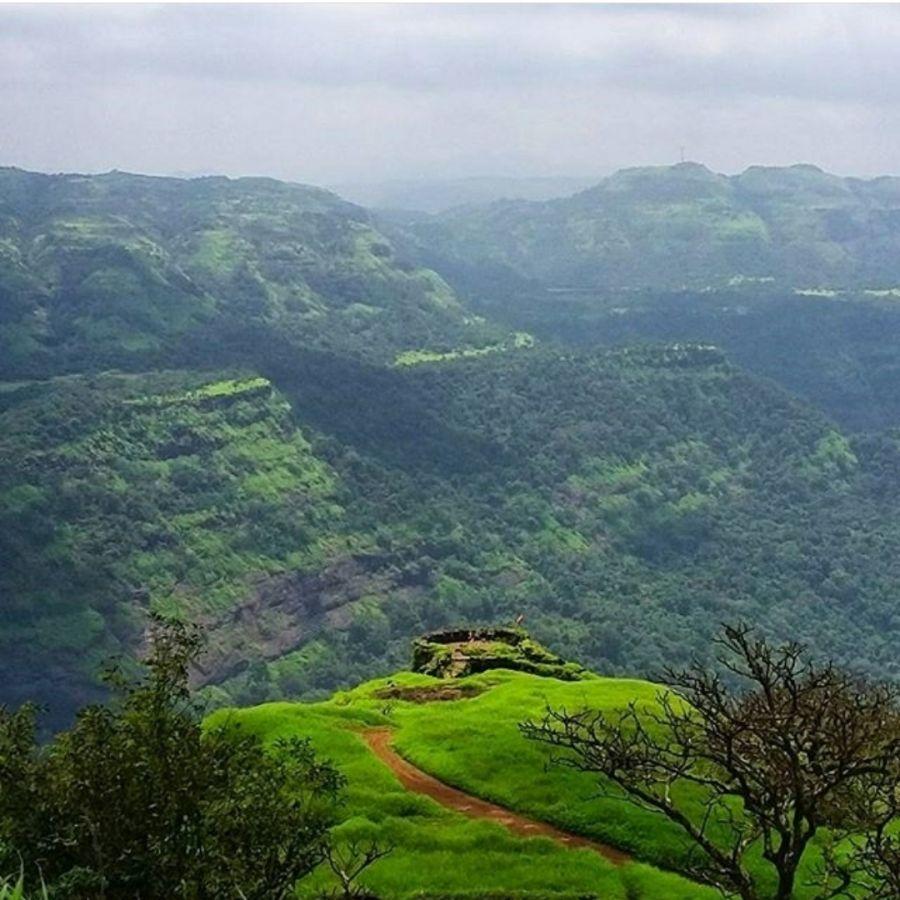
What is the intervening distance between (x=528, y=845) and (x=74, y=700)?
147m

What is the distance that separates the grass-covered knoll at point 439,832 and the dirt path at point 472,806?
430mm

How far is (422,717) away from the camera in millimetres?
42719

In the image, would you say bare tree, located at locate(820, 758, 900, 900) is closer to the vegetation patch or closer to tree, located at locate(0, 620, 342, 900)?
tree, located at locate(0, 620, 342, 900)

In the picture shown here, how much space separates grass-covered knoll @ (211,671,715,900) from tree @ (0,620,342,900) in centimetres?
552

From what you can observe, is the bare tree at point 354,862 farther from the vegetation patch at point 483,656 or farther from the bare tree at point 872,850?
the vegetation patch at point 483,656

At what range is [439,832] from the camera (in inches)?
1218

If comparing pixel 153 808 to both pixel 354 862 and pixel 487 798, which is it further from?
pixel 487 798

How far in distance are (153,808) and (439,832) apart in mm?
11056

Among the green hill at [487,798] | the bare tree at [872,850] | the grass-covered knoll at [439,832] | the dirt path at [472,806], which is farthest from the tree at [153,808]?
the dirt path at [472,806]

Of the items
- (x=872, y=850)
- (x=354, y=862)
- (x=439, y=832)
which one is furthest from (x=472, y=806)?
(x=872, y=850)

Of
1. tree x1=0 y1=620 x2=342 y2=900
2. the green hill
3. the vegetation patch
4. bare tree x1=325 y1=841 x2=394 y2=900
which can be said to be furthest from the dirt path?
the vegetation patch

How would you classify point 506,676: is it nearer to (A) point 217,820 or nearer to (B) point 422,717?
(B) point 422,717

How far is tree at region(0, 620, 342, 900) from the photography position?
21.1m

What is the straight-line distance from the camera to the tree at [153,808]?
21125 mm
